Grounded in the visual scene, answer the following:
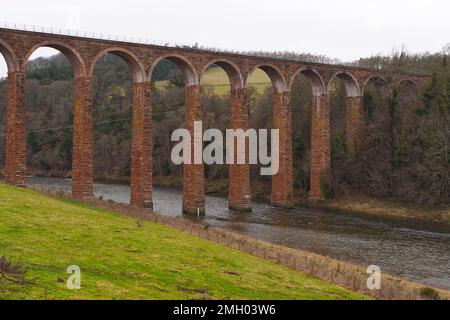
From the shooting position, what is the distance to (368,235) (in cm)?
3419

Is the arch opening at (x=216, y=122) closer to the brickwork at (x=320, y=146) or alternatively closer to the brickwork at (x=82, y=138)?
the brickwork at (x=320, y=146)

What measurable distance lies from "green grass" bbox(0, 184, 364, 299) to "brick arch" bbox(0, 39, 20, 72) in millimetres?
15062

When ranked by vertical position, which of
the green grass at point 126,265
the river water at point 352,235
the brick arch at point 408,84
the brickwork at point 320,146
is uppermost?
the brick arch at point 408,84

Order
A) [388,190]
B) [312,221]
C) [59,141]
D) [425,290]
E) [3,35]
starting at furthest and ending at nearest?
1. [59,141]
2. [388,190]
3. [312,221]
4. [3,35]
5. [425,290]

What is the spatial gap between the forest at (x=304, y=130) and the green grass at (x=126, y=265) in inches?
1249

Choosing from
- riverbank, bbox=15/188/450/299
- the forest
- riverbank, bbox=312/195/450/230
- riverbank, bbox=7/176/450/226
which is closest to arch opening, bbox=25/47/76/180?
the forest

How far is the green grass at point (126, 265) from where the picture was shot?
38.7ft

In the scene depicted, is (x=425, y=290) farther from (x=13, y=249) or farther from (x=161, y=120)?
(x=161, y=120)

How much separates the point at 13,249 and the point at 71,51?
24.9 m

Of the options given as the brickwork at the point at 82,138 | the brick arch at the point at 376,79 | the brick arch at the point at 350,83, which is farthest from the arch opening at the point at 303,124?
the brickwork at the point at 82,138

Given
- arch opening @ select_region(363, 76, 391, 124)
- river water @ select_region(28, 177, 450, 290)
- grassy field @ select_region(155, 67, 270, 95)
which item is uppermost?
grassy field @ select_region(155, 67, 270, 95)

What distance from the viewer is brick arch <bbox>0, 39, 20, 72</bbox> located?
33625 mm

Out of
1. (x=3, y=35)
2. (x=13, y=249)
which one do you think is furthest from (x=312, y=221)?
(x=13, y=249)

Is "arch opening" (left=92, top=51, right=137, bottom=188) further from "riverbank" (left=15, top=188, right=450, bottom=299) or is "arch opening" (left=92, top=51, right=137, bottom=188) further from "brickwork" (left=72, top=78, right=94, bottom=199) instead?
"riverbank" (left=15, top=188, right=450, bottom=299)
